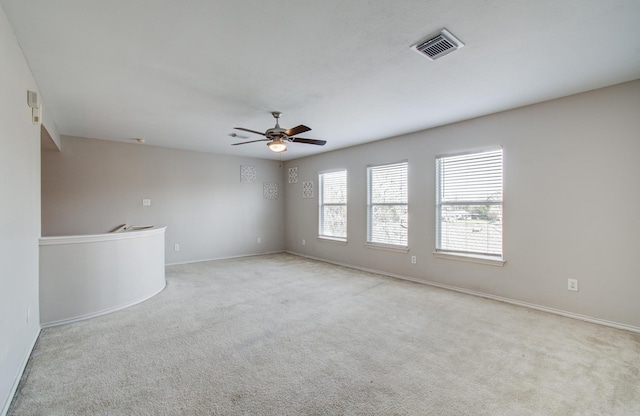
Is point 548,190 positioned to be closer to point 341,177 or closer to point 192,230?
point 341,177

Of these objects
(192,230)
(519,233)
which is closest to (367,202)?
(519,233)

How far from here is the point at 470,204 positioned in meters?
4.14

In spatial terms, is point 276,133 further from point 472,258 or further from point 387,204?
point 472,258

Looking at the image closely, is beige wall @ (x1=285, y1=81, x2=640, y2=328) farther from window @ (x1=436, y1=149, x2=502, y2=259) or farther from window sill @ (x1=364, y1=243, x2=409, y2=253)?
window sill @ (x1=364, y1=243, x2=409, y2=253)

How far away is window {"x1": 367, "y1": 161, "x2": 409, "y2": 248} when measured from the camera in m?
5.05

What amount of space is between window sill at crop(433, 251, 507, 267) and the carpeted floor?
0.51 metres

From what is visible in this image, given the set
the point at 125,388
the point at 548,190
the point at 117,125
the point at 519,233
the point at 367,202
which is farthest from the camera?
the point at 367,202

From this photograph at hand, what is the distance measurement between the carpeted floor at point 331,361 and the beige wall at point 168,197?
267 centimetres

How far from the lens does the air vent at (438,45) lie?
213 centimetres

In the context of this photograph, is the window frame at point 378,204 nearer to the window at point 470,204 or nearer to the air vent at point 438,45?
the window at point 470,204

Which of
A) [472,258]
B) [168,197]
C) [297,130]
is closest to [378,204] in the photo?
[472,258]

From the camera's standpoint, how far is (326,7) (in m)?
1.83

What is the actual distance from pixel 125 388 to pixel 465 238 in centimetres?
418

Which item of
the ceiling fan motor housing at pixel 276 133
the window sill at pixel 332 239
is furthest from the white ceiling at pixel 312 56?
the window sill at pixel 332 239
